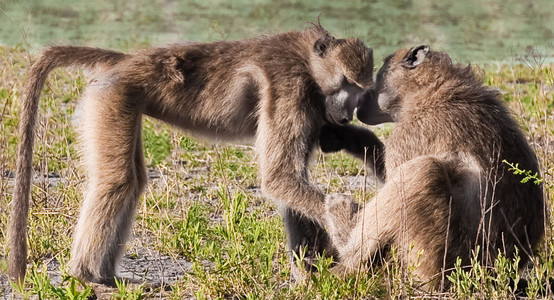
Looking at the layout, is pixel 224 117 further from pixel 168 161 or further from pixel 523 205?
pixel 168 161

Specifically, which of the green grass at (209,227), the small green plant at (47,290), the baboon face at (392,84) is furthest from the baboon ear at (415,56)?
the small green plant at (47,290)

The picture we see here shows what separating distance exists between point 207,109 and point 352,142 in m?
0.88

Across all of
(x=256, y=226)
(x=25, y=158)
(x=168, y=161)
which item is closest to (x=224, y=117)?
(x=256, y=226)

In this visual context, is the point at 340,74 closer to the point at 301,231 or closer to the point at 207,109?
the point at 207,109

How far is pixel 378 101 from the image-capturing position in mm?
5969

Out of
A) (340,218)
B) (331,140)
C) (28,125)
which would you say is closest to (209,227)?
(331,140)

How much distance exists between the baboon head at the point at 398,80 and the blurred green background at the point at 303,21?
6989 millimetres

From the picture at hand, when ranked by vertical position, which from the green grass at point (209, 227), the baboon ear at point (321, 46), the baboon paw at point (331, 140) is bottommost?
the green grass at point (209, 227)

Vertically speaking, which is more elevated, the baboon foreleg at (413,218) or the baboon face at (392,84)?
the baboon face at (392,84)

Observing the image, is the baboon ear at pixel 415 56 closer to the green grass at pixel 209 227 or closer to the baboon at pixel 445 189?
the baboon at pixel 445 189

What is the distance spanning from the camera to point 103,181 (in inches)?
218

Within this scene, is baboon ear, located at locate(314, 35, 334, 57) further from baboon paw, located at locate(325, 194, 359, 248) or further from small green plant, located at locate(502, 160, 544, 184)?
small green plant, located at locate(502, 160, 544, 184)

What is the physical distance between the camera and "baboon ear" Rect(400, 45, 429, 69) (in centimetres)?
573

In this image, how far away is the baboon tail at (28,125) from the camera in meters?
5.26
